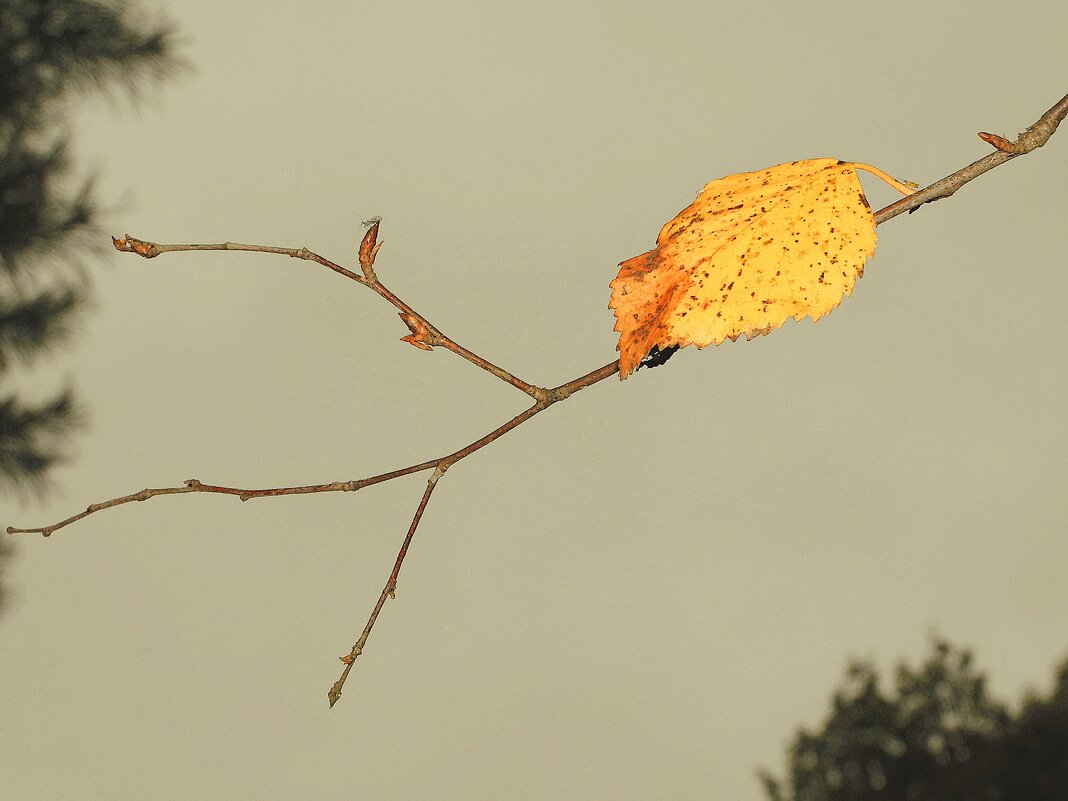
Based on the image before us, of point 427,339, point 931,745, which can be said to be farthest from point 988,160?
point 931,745

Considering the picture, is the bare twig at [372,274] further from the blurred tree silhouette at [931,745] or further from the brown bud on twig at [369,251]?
the blurred tree silhouette at [931,745]

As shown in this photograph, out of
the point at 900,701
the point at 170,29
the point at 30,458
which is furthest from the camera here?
the point at 900,701

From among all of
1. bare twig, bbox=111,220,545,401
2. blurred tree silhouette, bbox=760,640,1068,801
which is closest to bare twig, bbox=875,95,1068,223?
bare twig, bbox=111,220,545,401

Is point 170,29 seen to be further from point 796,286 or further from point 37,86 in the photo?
point 796,286

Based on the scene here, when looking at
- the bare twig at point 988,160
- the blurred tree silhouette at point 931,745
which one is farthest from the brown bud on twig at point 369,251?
the blurred tree silhouette at point 931,745

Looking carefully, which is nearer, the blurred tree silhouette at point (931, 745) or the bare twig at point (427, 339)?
the bare twig at point (427, 339)

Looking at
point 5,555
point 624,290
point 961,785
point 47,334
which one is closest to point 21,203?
point 47,334

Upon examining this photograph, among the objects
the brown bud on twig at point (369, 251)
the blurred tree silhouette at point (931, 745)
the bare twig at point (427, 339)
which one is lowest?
the bare twig at point (427, 339)

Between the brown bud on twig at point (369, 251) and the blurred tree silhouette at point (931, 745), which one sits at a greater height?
the blurred tree silhouette at point (931, 745)
